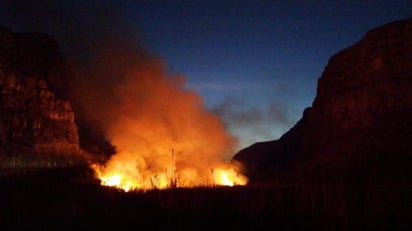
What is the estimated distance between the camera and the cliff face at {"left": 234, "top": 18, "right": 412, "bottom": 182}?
4684cm

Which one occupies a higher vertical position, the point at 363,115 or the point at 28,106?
the point at 363,115

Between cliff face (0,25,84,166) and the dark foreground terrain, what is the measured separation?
58.5ft

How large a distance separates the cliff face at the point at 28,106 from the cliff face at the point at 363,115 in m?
20.5

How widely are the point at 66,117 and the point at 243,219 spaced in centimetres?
3725

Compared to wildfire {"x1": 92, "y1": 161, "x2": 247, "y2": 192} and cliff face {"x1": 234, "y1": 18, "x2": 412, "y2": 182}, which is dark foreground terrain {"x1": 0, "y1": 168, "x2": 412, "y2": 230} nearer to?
wildfire {"x1": 92, "y1": 161, "x2": 247, "y2": 192}

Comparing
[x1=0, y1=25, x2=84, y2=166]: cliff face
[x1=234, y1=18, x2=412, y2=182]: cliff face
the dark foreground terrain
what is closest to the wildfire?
[x1=234, y1=18, x2=412, y2=182]: cliff face

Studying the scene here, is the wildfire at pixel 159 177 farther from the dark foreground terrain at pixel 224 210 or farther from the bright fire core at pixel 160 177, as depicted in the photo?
the dark foreground terrain at pixel 224 210

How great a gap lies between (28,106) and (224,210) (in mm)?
32397

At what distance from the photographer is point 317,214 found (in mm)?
15383

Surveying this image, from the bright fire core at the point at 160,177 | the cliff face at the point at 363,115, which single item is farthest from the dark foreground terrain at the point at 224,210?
the cliff face at the point at 363,115

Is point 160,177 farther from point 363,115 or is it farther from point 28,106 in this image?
point 363,115

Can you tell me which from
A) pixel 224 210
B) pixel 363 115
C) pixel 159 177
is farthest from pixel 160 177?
pixel 363 115

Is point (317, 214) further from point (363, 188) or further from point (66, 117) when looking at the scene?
point (66, 117)

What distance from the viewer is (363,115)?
56000 mm
